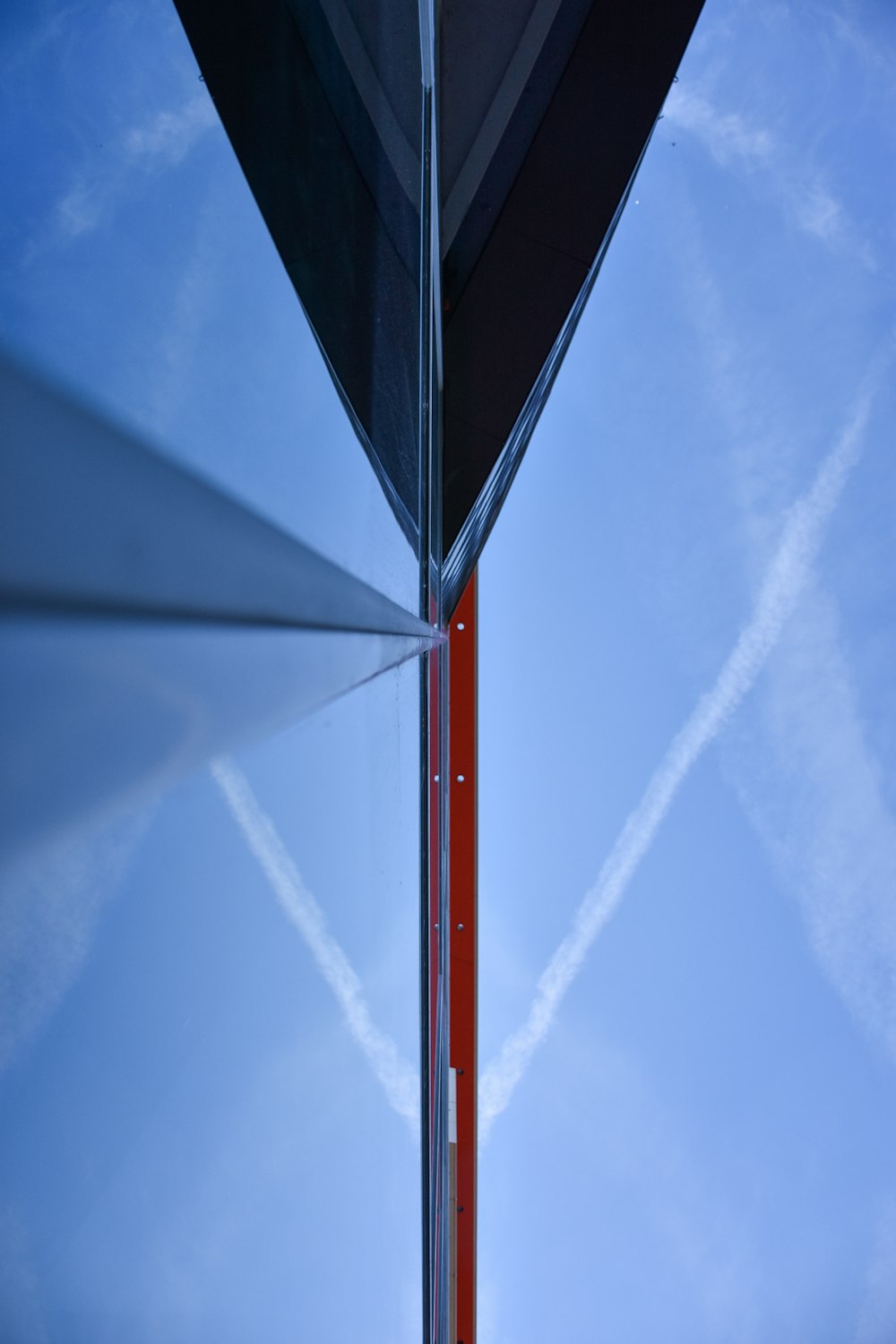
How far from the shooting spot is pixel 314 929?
0.39 m

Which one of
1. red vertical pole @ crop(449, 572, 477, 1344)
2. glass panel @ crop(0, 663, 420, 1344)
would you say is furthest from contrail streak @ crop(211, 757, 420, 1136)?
red vertical pole @ crop(449, 572, 477, 1344)

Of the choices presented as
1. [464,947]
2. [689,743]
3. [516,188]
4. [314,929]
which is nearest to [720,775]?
[689,743]

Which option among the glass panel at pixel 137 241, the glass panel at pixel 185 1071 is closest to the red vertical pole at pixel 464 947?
the glass panel at pixel 185 1071

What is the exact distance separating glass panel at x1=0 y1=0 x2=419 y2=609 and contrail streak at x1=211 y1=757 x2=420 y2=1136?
0.25ft

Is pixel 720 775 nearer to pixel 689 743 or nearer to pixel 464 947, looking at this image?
pixel 689 743

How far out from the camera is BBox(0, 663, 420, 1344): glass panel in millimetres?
96

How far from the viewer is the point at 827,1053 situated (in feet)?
11.5

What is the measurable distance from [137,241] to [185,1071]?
0.48 ft

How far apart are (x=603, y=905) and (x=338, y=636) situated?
11.5 feet

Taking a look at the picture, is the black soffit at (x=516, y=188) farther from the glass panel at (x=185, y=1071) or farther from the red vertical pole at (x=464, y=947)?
the glass panel at (x=185, y=1071)

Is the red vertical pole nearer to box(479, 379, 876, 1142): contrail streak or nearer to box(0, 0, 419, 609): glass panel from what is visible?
box(479, 379, 876, 1142): contrail streak

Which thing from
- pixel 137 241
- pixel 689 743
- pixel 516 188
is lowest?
pixel 137 241

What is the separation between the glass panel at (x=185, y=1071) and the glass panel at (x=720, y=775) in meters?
3.06

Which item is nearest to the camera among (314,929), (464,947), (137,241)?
(137,241)
